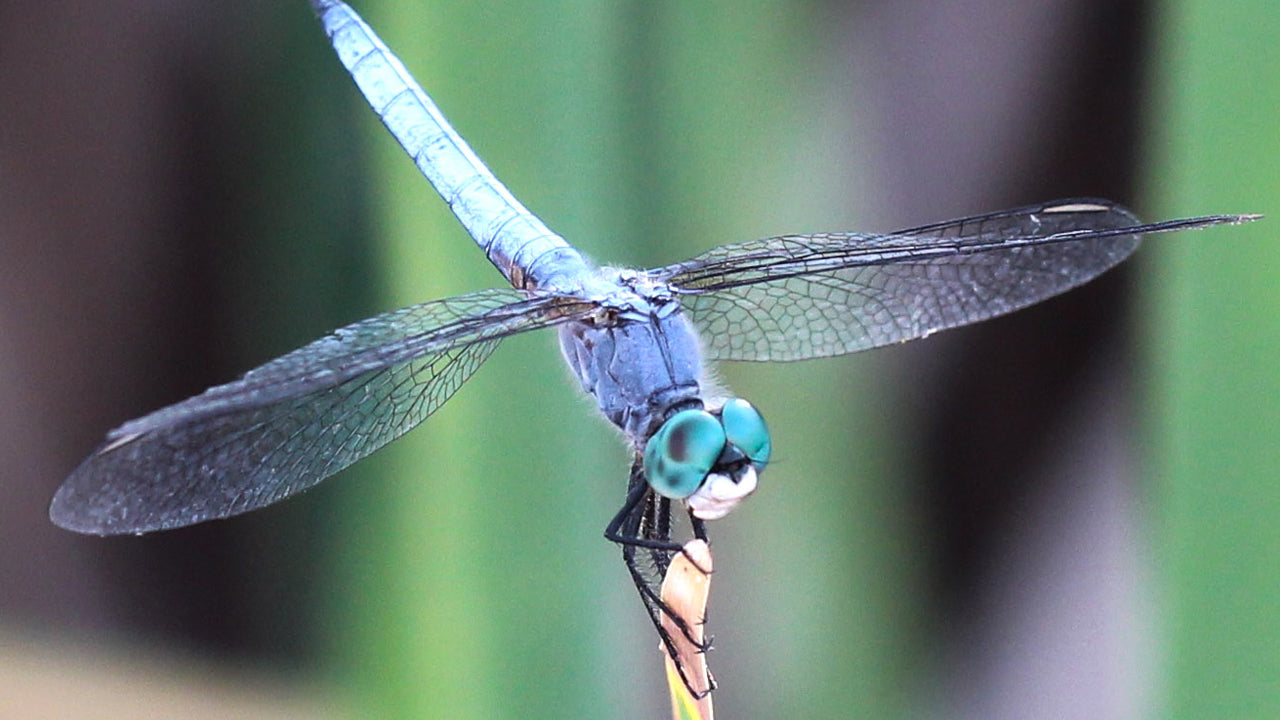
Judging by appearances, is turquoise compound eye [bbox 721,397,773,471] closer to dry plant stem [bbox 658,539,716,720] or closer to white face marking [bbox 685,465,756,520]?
white face marking [bbox 685,465,756,520]

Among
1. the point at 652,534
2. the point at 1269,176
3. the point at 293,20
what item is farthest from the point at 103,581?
the point at 1269,176

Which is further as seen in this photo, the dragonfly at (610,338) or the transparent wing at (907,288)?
the transparent wing at (907,288)

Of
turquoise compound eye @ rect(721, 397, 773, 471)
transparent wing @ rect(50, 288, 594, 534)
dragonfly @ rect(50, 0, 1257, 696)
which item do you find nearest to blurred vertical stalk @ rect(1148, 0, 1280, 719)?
dragonfly @ rect(50, 0, 1257, 696)

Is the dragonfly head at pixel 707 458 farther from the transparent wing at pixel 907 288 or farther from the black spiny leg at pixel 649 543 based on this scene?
the transparent wing at pixel 907 288

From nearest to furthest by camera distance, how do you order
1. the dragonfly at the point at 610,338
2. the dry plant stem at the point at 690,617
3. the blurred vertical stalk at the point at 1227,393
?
1. the dry plant stem at the point at 690,617
2. the dragonfly at the point at 610,338
3. the blurred vertical stalk at the point at 1227,393

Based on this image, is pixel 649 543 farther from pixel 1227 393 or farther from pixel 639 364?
pixel 1227 393

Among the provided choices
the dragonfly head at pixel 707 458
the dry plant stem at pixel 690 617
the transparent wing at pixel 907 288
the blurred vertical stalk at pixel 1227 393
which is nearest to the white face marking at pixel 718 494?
the dragonfly head at pixel 707 458

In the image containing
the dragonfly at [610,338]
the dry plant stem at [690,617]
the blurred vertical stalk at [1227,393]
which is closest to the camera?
the dry plant stem at [690,617]

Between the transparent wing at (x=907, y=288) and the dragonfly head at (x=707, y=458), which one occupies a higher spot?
the transparent wing at (x=907, y=288)
